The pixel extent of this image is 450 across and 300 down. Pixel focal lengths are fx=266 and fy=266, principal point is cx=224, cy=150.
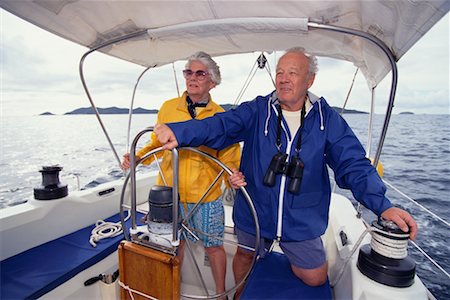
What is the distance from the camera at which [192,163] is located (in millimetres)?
1441

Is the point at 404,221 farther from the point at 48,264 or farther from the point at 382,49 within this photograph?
the point at 48,264

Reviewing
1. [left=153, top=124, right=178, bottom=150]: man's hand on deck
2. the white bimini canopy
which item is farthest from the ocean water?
[left=153, top=124, right=178, bottom=150]: man's hand on deck

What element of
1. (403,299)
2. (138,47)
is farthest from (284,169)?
(138,47)

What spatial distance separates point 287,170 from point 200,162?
1.65ft

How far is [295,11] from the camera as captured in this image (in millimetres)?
1184

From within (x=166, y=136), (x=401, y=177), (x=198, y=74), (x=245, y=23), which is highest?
(x=245, y=23)

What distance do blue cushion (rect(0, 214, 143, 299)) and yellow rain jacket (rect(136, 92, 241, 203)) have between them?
21.7 inches

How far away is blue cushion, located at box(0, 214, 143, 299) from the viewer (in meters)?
1.19

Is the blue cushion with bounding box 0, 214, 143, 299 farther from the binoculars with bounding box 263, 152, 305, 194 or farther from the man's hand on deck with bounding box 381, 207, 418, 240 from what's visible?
the man's hand on deck with bounding box 381, 207, 418, 240

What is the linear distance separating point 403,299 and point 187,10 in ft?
4.99

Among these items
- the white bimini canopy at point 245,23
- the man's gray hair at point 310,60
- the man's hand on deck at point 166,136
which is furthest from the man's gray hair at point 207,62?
the man's hand on deck at point 166,136

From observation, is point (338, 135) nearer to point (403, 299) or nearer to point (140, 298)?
point (403, 299)

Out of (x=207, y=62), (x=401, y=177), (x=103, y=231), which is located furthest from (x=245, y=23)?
(x=401, y=177)

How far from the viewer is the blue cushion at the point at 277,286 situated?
3.81 feet
